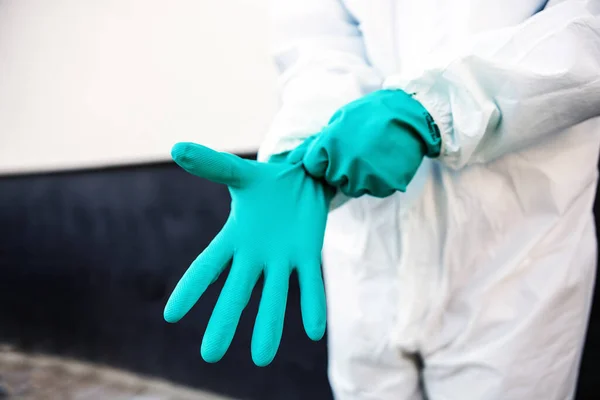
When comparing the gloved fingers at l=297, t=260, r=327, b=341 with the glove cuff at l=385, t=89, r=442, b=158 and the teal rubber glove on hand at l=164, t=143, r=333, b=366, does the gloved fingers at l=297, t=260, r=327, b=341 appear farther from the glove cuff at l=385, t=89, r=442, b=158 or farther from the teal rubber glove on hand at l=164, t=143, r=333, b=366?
the glove cuff at l=385, t=89, r=442, b=158

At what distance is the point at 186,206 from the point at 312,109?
2.03 feet

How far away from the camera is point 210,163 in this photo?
354mm

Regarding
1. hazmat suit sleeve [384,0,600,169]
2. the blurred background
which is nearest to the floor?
the blurred background

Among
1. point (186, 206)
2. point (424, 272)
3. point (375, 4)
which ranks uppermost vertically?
point (375, 4)

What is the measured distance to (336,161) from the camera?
395 millimetres

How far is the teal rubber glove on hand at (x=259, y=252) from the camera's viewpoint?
0.35 metres

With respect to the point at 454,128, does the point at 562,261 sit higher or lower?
lower

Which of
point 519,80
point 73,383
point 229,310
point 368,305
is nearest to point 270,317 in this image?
point 229,310

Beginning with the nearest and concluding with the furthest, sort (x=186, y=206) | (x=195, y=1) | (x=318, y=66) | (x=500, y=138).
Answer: (x=500, y=138) < (x=318, y=66) < (x=195, y=1) < (x=186, y=206)

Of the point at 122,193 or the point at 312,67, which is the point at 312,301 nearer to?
the point at 312,67

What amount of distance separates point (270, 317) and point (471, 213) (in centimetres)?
22

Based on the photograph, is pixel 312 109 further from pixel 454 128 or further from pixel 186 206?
pixel 186 206

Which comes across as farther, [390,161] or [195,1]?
[195,1]

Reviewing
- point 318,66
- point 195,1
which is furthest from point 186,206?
point 318,66
